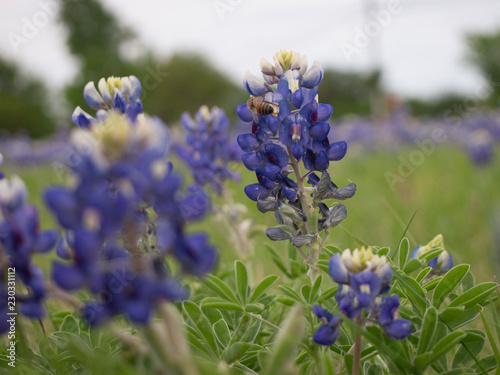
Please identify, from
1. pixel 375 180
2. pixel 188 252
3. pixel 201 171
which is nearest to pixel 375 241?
pixel 201 171

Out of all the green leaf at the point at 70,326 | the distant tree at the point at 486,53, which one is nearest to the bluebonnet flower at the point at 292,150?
the green leaf at the point at 70,326

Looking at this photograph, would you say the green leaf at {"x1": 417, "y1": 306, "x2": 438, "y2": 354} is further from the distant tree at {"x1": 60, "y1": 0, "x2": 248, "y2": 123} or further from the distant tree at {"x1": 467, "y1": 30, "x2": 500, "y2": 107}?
the distant tree at {"x1": 467, "y1": 30, "x2": 500, "y2": 107}

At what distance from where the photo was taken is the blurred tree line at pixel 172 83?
30.3 m

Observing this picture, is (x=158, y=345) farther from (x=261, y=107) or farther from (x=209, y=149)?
(x=209, y=149)

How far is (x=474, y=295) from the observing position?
3.63 ft

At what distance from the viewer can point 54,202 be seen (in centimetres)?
60

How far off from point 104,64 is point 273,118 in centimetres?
2037

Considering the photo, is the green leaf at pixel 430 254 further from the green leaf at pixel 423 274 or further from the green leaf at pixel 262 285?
the green leaf at pixel 262 285

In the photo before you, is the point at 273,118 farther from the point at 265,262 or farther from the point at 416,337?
the point at 265,262

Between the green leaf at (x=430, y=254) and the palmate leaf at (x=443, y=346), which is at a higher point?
the green leaf at (x=430, y=254)

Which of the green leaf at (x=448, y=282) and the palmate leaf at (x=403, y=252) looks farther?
the palmate leaf at (x=403, y=252)

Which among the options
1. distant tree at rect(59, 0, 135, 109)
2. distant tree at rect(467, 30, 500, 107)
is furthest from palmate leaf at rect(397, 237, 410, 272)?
distant tree at rect(467, 30, 500, 107)

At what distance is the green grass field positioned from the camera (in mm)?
2363

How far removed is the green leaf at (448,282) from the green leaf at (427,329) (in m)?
0.15
